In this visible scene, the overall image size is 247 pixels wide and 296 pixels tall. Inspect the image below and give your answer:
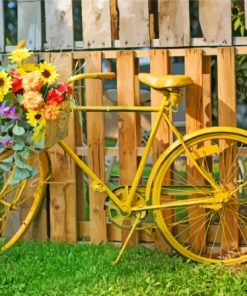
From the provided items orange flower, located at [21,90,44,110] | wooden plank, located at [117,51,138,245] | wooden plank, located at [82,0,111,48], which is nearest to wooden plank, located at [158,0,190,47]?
wooden plank, located at [117,51,138,245]

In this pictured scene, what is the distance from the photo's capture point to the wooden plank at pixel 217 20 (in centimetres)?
569

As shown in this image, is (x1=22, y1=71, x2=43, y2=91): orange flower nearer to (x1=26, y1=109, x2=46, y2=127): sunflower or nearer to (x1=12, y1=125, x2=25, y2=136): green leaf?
(x1=26, y1=109, x2=46, y2=127): sunflower

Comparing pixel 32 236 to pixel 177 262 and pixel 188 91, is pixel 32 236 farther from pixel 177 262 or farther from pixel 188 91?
pixel 188 91

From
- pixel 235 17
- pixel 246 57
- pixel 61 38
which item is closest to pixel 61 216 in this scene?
pixel 61 38

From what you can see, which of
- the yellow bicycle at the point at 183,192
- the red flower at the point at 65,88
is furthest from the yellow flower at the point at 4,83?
the yellow bicycle at the point at 183,192

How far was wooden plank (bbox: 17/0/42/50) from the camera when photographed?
6.11m

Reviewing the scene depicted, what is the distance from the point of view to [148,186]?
18.2 feet

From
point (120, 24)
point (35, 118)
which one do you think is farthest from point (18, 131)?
→ point (120, 24)

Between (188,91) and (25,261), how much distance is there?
1.70m

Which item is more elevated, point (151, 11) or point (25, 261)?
point (151, 11)

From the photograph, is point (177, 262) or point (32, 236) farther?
point (32, 236)

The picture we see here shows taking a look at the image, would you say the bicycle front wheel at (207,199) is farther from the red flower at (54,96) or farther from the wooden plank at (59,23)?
the wooden plank at (59,23)

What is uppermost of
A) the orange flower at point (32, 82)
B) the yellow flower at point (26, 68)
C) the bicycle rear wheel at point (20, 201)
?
the yellow flower at point (26, 68)

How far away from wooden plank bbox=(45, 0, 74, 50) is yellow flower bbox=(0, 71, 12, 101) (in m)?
1.05
